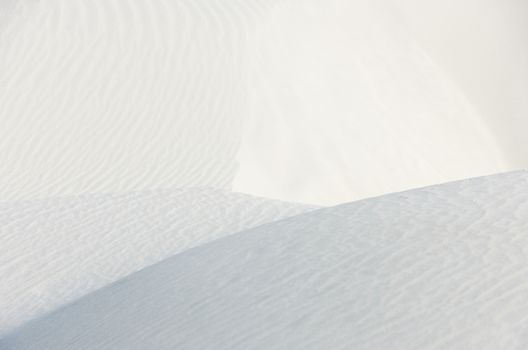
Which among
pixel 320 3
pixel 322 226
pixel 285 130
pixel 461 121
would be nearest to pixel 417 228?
pixel 322 226

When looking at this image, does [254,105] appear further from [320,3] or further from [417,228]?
[417,228]

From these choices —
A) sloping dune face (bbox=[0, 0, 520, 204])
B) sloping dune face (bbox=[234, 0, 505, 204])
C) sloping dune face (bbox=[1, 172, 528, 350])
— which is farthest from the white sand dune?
sloping dune face (bbox=[234, 0, 505, 204])

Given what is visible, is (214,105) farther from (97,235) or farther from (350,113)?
(97,235)

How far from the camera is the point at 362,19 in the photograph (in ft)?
54.7

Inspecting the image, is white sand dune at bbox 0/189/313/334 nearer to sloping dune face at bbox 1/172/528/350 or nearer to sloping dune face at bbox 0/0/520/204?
sloping dune face at bbox 1/172/528/350

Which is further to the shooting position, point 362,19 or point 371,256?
point 362,19

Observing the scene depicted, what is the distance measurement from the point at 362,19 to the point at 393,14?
58.7 inches

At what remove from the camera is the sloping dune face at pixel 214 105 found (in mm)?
11047

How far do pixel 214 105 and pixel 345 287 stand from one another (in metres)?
7.56

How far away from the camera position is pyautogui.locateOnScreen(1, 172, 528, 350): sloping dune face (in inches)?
170

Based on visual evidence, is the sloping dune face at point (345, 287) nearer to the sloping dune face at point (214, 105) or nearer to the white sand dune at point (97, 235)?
the white sand dune at point (97, 235)

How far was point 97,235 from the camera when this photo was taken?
287 inches

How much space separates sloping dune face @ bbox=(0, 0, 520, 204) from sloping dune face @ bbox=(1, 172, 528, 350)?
4404mm

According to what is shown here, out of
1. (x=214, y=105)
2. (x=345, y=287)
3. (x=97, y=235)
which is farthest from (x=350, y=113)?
(x=345, y=287)
